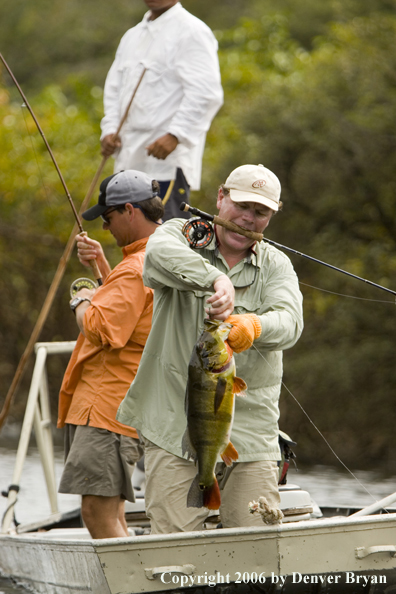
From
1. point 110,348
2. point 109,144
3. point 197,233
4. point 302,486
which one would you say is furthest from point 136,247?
point 302,486

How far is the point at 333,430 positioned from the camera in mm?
15266

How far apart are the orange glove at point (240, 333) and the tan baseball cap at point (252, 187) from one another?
67 centimetres

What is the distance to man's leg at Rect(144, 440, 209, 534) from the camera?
3994mm

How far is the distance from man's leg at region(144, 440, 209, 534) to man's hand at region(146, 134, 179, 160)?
2999 mm

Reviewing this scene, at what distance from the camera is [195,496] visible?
389 centimetres

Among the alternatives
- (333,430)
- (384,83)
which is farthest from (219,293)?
(384,83)

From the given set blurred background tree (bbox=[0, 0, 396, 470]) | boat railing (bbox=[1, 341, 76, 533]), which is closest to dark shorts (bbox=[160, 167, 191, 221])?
boat railing (bbox=[1, 341, 76, 533])

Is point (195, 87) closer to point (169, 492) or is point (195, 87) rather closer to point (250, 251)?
point (250, 251)

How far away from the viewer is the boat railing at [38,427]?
19.7 ft

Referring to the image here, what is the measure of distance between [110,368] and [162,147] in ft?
7.28

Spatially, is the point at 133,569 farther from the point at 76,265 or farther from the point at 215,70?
the point at 76,265

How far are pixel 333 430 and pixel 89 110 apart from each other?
57.6 ft

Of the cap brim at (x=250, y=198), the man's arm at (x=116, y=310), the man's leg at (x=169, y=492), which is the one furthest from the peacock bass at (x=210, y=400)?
the man's arm at (x=116, y=310)

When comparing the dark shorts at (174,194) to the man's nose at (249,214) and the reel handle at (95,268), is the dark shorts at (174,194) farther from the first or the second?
the man's nose at (249,214)
